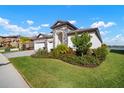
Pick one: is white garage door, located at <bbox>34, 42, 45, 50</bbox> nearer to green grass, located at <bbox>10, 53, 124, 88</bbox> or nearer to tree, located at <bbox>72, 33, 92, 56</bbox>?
tree, located at <bbox>72, 33, 92, 56</bbox>

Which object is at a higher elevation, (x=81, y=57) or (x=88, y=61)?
(x=81, y=57)

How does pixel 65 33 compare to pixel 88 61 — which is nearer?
pixel 88 61

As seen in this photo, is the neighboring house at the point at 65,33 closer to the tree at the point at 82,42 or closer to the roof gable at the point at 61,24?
the roof gable at the point at 61,24

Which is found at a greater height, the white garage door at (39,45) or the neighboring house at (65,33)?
the neighboring house at (65,33)

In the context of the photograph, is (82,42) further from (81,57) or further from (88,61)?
(88,61)

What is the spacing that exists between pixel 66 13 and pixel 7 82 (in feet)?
29.7

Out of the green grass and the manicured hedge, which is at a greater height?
the manicured hedge

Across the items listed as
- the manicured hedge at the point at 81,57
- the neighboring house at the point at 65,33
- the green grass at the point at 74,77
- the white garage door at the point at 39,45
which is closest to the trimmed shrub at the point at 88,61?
the manicured hedge at the point at 81,57

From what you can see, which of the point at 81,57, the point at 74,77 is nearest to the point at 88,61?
the point at 81,57

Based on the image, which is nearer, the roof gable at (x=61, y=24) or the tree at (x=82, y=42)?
the tree at (x=82, y=42)

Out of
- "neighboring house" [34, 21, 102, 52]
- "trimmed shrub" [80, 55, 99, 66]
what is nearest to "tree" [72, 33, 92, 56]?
"trimmed shrub" [80, 55, 99, 66]

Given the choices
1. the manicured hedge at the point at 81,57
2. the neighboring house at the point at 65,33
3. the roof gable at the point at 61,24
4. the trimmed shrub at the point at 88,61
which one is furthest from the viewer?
the roof gable at the point at 61,24

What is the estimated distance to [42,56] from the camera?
1853 centimetres

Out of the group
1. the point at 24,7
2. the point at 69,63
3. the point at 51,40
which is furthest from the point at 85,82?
the point at 51,40
